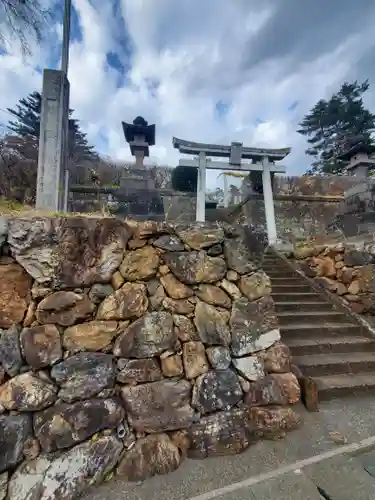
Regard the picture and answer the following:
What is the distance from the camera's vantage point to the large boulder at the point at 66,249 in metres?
1.87

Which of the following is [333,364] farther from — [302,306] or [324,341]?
[302,306]

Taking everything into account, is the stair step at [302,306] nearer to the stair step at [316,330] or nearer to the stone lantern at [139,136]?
the stair step at [316,330]

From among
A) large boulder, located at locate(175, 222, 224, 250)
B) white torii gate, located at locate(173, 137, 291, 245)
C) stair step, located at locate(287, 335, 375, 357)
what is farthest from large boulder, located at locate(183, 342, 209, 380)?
white torii gate, located at locate(173, 137, 291, 245)

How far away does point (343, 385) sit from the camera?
272 cm

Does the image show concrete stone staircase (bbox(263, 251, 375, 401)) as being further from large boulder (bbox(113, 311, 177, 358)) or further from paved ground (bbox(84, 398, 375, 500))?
large boulder (bbox(113, 311, 177, 358))

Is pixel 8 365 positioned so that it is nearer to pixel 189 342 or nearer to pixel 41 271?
pixel 41 271

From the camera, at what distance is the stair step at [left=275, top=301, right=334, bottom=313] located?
3963 mm

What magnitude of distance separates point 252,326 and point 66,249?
1657 mm

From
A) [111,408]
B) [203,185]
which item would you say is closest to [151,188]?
[203,185]

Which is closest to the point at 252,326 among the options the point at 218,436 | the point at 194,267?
the point at 194,267

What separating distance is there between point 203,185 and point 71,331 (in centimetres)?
657

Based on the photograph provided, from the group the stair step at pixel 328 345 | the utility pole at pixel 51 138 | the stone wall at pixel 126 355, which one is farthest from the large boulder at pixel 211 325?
the utility pole at pixel 51 138

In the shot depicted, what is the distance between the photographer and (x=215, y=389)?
2.04 meters

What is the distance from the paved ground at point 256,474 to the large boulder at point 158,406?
28cm
